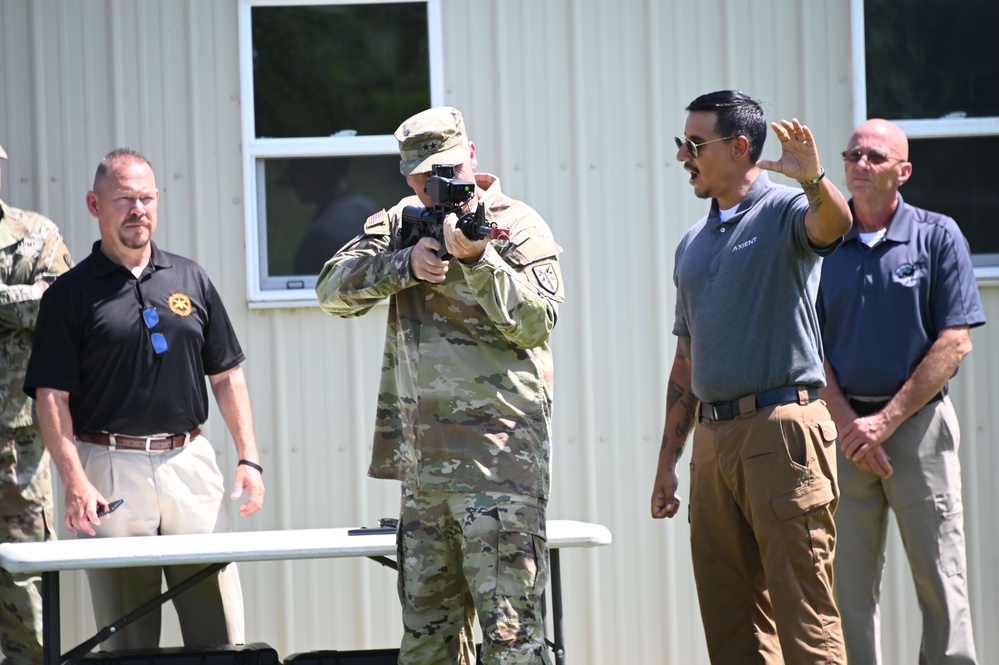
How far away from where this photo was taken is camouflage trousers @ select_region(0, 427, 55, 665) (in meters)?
4.53

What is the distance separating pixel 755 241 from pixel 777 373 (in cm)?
42

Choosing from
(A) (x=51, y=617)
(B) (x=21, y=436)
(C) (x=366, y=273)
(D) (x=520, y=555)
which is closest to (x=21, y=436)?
(B) (x=21, y=436)

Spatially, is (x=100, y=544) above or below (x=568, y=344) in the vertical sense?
below

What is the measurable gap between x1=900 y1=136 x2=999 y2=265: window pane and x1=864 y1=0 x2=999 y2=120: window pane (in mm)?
140

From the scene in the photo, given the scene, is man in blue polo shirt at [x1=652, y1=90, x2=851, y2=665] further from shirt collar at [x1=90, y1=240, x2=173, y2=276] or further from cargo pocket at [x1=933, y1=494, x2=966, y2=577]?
shirt collar at [x1=90, y1=240, x2=173, y2=276]

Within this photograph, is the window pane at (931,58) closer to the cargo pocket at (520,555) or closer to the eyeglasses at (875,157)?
the eyeglasses at (875,157)

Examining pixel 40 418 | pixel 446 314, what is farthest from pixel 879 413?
pixel 40 418

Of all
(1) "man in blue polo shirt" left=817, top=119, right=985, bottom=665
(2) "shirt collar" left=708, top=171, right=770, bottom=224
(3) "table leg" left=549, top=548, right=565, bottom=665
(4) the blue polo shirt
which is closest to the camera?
(4) the blue polo shirt

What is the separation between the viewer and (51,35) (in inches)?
197

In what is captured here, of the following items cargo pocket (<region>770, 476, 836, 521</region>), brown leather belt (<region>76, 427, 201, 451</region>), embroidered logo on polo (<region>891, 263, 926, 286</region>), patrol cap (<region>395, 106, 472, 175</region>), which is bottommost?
cargo pocket (<region>770, 476, 836, 521</region>)

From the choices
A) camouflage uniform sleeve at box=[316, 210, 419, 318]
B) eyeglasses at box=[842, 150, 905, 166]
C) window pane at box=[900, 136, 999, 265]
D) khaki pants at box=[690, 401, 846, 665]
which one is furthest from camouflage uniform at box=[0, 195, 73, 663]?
window pane at box=[900, 136, 999, 265]

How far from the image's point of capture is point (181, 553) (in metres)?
3.76

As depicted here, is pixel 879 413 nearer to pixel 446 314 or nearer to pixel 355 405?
pixel 446 314

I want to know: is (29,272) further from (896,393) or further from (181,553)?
(896,393)
